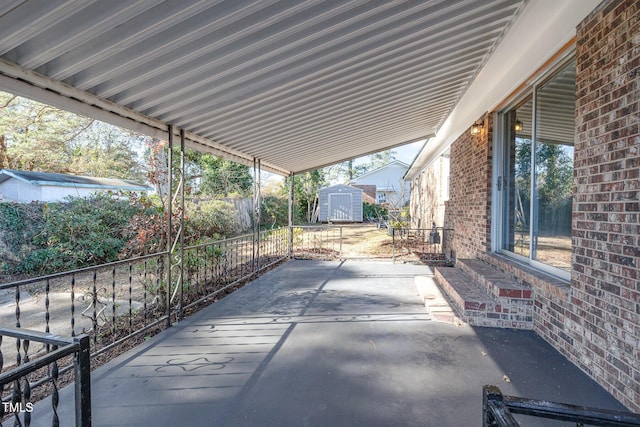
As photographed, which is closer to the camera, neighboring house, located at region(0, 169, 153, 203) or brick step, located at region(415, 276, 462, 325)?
brick step, located at region(415, 276, 462, 325)

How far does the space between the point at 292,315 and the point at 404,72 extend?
9.68ft

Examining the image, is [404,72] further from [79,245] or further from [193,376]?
[79,245]

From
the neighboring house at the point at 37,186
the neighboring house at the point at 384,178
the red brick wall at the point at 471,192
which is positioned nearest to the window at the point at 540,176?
the red brick wall at the point at 471,192

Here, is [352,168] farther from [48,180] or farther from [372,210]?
[48,180]

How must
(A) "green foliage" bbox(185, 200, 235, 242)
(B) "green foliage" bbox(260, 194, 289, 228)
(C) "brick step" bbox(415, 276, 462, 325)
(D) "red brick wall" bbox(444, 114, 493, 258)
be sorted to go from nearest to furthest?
(C) "brick step" bbox(415, 276, 462, 325) < (D) "red brick wall" bbox(444, 114, 493, 258) < (A) "green foliage" bbox(185, 200, 235, 242) < (B) "green foliage" bbox(260, 194, 289, 228)

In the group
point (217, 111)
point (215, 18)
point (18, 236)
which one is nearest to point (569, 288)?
point (215, 18)

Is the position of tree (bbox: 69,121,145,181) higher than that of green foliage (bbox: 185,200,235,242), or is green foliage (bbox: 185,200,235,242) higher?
tree (bbox: 69,121,145,181)

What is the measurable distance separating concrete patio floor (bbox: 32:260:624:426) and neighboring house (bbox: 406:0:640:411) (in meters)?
0.29

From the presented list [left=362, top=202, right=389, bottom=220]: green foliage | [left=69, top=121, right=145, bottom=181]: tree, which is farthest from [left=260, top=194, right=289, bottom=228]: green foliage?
[left=362, top=202, right=389, bottom=220]: green foliage

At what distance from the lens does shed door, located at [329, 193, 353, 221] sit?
2077 cm

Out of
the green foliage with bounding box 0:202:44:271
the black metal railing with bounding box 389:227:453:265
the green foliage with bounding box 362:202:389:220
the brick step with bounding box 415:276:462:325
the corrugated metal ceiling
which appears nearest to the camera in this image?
the corrugated metal ceiling

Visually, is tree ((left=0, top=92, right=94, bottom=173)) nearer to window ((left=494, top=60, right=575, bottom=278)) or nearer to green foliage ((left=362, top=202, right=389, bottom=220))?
window ((left=494, top=60, right=575, bottom=278))

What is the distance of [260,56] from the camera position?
2.39m

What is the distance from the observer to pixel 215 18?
6.12 feet
